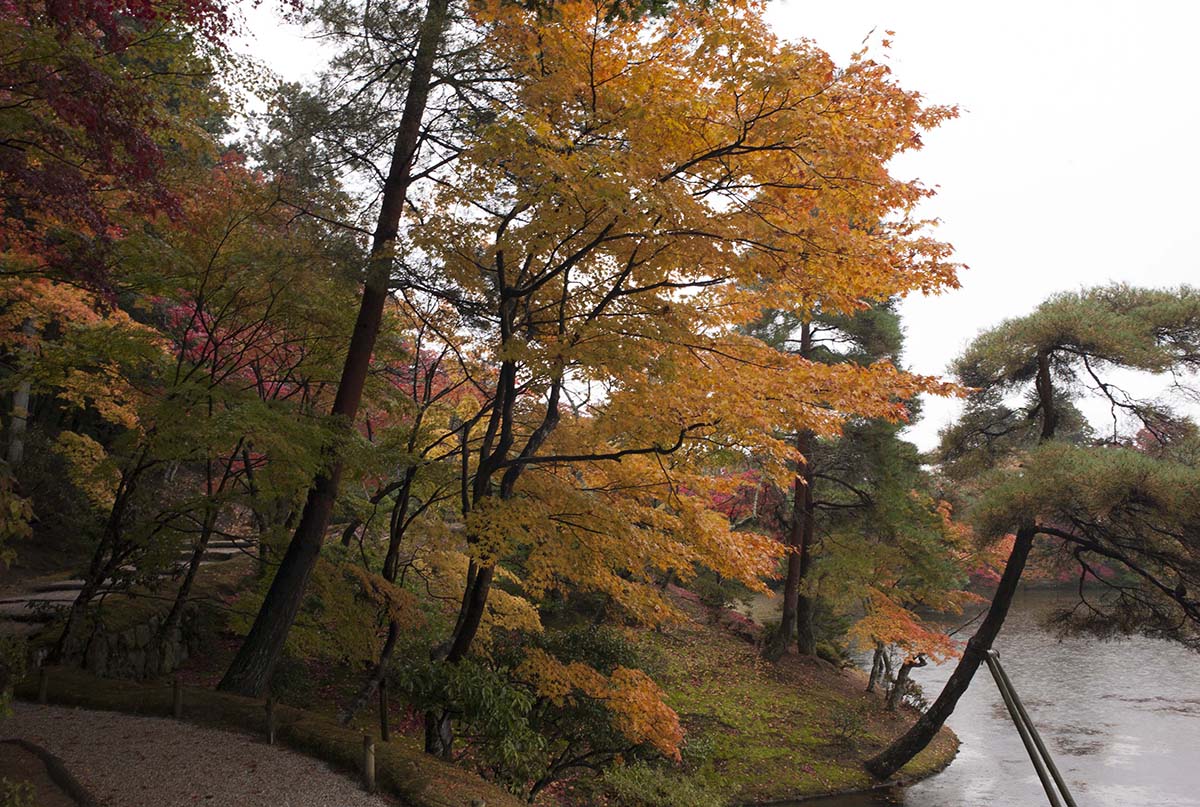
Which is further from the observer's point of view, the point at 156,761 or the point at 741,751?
the point at 741,751

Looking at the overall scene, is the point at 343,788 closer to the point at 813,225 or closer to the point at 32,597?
the point at 813,225

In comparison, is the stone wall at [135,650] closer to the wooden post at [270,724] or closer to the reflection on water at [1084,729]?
the wooden post at [270,724]

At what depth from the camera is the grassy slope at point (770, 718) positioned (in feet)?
38.4

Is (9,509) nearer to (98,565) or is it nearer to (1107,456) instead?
(98,565)

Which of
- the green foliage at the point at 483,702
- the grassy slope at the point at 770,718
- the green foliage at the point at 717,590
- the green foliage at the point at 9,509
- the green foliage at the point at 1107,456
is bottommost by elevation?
the grassy slope at the point at 770,718

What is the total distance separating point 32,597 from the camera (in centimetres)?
1127

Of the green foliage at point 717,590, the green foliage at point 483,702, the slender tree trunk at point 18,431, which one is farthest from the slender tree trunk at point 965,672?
the slender tree trunk at point 18,431

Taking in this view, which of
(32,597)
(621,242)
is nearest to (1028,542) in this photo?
(621,242)

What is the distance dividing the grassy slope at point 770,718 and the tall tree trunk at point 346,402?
475cm

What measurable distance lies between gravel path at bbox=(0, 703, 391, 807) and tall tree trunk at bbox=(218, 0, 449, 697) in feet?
3.21

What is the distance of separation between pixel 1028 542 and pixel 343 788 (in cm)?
1051

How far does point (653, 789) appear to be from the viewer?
8.77 meters

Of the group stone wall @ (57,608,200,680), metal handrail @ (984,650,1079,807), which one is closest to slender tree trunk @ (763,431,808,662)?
metal handrail @ (984,650,1079,807)

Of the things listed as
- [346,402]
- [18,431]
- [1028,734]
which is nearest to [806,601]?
[1028,734]
